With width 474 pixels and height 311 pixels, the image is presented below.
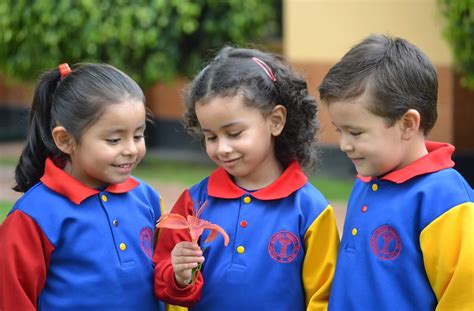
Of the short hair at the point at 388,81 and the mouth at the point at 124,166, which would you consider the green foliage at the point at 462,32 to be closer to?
the short hair at the point at 388,81

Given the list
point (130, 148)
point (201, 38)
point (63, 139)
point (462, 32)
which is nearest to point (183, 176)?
point (201, 38)

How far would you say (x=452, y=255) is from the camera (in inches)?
121

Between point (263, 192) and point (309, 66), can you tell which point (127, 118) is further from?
point (309, 66)

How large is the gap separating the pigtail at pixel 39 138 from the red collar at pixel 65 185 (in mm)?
89

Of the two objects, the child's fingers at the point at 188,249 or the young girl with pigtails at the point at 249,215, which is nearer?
the child's fingers at the point at 188,249

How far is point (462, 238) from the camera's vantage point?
3.06m

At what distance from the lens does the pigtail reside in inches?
143

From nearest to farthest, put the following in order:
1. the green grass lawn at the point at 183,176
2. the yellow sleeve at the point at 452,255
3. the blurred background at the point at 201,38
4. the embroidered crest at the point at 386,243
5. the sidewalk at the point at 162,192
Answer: the yellow sleeve at the point at 452,255 < the embroidered crest at the point at 386,243 < the sidewalk at the point at 162,192 < the green grass lawn at the point at 183,176 < the blurred background at the point at 201,38

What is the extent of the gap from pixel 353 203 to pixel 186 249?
2.05ft

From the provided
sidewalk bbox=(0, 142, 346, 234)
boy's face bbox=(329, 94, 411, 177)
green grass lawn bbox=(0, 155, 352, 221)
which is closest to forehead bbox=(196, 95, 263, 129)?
boy's face bbox=(329, 94, 411, 177)

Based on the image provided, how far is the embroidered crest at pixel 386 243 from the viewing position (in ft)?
10.4

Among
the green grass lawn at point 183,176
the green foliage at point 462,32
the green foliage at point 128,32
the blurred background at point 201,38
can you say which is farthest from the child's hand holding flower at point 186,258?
the green foliage at point 128,32

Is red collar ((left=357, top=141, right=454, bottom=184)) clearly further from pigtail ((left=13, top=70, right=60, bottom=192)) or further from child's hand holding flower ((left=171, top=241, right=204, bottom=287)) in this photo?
pigtail ((left=13, top=70, right=60, bottom=192))

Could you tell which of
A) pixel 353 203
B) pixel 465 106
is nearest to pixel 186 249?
pixel 353 203
